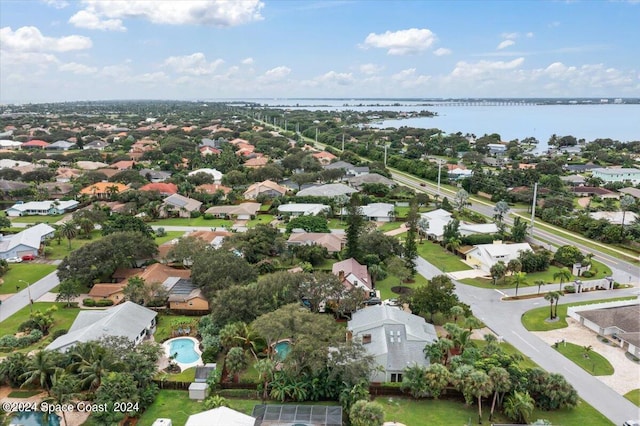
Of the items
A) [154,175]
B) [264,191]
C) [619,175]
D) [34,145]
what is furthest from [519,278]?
[34,145]

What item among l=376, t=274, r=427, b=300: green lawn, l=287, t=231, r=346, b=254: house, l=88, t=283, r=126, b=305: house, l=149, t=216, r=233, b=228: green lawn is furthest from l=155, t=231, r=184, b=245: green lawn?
l=376, t=274, r=427, b=300: green lawn

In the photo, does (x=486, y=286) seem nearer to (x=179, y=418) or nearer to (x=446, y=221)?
(x=446, y=221)

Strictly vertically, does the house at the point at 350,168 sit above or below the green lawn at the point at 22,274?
above

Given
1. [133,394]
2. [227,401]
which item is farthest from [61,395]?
[227,401]

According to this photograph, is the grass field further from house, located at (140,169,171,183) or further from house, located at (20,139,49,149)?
house, located at (20,139,49,149)

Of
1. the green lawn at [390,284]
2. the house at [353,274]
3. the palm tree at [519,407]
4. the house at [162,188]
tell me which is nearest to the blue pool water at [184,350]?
the house at [353,274]

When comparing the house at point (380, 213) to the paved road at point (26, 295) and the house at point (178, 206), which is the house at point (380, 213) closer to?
the house at point (178, 206)
